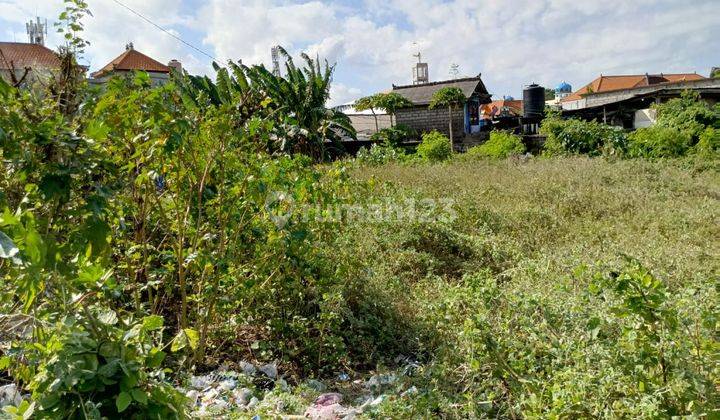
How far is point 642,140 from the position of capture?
13.2 meters

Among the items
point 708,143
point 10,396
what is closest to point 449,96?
point 708,143

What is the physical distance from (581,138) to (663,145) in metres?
1.91

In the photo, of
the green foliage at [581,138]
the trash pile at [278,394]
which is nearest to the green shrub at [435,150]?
the green foliage at [581,138]

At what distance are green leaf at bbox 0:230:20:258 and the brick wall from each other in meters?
23.0

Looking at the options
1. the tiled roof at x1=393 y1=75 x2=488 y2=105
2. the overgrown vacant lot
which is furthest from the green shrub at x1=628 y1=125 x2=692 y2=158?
the tiled roof at x1=393 y1=75 x2=488 y2=105

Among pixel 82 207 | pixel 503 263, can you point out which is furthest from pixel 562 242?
pixel 82 207

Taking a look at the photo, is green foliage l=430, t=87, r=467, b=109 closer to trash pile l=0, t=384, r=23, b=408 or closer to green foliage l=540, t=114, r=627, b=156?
green foliage l=540, t=114, r=627, b=156

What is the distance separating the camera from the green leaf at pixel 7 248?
39.1 inches

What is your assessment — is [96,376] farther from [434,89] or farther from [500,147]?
[434,89]

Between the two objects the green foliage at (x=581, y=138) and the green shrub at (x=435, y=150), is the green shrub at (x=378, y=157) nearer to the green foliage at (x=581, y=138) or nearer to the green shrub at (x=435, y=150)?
the green shrub at (x=435, y=150)

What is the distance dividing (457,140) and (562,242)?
17.0 m

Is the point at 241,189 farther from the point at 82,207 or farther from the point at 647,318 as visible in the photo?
the point at 647,318

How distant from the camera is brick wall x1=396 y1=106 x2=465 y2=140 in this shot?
23.6m

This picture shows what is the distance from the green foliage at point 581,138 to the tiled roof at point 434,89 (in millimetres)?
9549
